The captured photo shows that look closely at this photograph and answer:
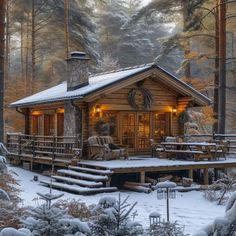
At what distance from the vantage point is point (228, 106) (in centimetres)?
3231

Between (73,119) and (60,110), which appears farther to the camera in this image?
(60,110)

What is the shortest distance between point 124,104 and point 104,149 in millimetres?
2622

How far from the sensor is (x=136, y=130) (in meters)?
18.3

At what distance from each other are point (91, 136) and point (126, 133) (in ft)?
5.77

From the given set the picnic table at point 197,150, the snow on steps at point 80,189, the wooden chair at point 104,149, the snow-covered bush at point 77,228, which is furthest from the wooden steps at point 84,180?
the snow-covered bush at point 77,228

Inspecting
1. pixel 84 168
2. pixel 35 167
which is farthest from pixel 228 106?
pixel 84 168

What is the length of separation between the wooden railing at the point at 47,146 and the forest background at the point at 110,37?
669 centimetres

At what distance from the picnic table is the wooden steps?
3.45 metres

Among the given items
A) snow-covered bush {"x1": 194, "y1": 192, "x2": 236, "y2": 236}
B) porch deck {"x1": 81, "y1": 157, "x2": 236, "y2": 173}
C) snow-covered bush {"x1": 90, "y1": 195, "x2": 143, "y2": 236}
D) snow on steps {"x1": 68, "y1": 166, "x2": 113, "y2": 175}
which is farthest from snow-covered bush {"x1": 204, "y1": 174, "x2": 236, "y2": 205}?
snow-covered bush {"x1": 194, "y1": 192, "x2": 236, "y2": 236}

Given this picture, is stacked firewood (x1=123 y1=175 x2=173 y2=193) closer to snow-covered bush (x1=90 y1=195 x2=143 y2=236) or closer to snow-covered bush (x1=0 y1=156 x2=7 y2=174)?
snow-covered bush (x1=0 y1=156 x2=7 y2=174)

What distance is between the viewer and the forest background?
22672mm

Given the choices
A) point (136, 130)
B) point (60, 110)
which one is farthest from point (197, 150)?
point (60, 110)

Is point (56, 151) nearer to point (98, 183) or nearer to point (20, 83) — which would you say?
point (98, 183)

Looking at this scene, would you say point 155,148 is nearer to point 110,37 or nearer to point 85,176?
point 85,176
